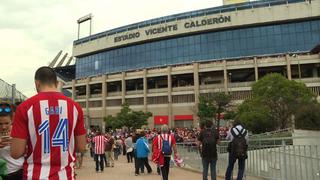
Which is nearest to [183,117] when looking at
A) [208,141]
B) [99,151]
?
[99,151]

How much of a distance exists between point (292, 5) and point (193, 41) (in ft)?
55.3

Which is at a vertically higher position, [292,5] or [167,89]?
[292,5]

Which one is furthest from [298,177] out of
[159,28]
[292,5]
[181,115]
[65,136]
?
[159,28]

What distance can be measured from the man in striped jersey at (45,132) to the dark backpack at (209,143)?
23.7 ft

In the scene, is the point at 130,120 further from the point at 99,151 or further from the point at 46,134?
the point at 46,134

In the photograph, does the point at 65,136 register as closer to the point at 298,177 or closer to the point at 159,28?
the point at 298,177

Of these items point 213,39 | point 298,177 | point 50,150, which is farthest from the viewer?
point 213,39

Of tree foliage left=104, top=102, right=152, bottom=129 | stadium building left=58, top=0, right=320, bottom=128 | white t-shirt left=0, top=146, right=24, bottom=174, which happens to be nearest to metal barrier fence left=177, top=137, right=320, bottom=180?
white t-shirt left=0, top=146, right=24, bottom=174

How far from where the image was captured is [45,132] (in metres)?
3.59

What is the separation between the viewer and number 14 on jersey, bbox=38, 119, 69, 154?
11.7ft

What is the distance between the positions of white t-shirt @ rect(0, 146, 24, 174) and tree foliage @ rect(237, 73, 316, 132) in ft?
115

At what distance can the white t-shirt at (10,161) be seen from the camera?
14.4ft

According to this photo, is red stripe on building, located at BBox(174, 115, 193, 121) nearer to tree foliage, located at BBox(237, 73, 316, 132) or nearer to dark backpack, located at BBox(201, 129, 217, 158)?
tree foliage, located at BBox(237, 73, 316, 132)

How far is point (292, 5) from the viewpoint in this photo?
6681 cm
